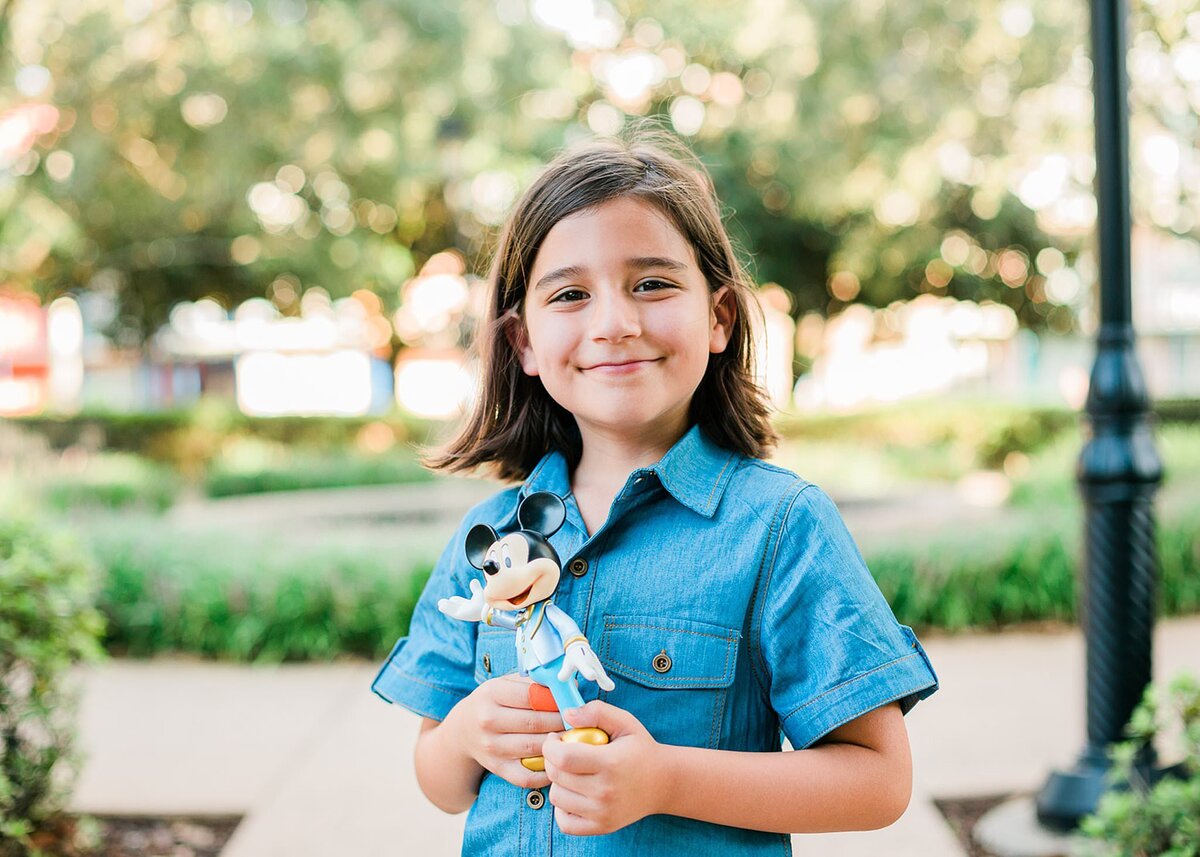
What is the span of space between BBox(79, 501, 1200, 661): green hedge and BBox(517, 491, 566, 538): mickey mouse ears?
419cm

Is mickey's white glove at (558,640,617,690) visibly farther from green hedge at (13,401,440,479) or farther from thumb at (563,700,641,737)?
green hedge at (13,401,440,479)

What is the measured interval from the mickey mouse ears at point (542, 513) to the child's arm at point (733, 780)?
20 cm

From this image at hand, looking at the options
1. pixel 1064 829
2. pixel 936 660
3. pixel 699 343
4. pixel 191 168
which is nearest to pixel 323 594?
pixel 936 660

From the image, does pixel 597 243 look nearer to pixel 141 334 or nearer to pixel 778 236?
pixel 778 236

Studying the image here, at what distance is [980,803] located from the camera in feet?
11.4

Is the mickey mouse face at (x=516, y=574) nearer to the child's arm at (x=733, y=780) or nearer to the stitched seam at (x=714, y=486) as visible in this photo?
the child's arm at (x=733, y=780)

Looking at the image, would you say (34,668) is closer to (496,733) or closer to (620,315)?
(496,733)

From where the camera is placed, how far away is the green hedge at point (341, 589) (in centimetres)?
537

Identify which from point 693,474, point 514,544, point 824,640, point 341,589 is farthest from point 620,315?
point 341,589

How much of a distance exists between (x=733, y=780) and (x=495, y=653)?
1.14 feet

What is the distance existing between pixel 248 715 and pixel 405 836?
1.52 metres

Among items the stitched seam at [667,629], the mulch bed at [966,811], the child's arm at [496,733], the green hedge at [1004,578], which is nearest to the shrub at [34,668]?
the child's arm at [496,733]

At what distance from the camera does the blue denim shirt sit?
126 cm

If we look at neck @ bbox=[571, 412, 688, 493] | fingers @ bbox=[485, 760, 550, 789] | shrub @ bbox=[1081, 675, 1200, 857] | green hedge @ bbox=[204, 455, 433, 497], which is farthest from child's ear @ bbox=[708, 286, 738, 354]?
green hedge @ bbox=[204, 455, 433, 497]
